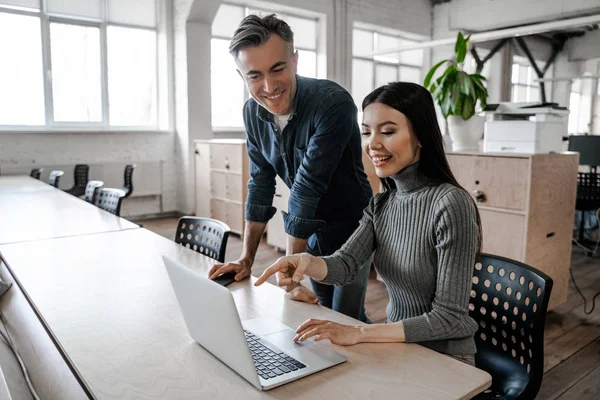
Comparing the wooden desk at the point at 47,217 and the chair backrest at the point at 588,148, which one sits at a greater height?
the chair backrest at the point at 588,148

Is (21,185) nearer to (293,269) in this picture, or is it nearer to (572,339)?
(293,269)

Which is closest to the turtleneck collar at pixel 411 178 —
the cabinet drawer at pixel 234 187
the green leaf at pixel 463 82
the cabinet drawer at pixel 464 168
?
the cabinet drawer at pixel 464 168

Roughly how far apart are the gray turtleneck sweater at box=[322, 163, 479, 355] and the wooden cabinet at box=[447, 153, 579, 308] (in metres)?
1.74

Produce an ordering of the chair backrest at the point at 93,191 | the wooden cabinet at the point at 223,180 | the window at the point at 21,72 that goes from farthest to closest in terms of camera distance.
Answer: the window at the point at 21,72
the wooden cabinet at the point at 223,180
the chair backrest at the point at 93,191

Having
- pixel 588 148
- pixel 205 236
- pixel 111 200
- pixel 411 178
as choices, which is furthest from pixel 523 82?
pixel 411 178

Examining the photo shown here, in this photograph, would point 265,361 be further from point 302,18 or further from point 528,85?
point 528,85

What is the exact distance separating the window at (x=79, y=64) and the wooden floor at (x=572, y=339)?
3340 millimetres

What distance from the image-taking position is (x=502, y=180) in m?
2.85

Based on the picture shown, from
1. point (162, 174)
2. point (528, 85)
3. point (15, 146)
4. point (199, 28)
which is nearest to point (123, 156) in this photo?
point (162, 174)

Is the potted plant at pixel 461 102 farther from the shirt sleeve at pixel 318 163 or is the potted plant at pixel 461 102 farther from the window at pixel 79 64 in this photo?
the window at pixel 79 64

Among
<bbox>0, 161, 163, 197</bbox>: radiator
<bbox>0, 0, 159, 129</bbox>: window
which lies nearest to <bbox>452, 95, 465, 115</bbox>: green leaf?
<bbox>0, 161, 163, 197</bbox>: radiator

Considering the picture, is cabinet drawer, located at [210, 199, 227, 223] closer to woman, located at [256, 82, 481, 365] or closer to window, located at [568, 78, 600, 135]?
woman, located at [256, 82, 481, 365]

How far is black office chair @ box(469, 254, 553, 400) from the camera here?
1.20 meters

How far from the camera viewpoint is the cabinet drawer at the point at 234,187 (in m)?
5.04
